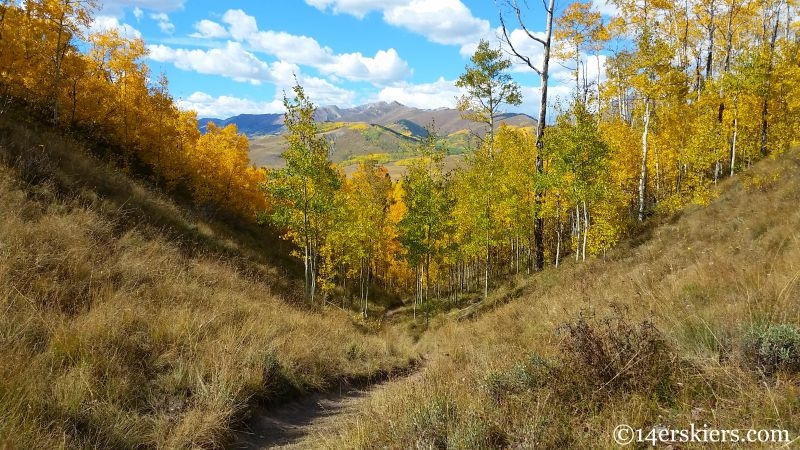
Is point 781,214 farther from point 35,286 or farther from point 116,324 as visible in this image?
point 35,286

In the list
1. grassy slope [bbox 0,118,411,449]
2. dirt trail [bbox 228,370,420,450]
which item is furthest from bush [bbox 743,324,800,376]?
grassy slope [bbox 0,118,411,449]

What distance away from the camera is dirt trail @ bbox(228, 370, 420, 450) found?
5.38 meters

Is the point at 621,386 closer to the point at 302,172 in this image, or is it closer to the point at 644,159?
the point at 302,172

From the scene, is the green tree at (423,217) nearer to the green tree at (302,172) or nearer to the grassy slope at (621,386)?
the green tree at (302,172)

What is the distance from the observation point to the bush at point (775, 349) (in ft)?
11.4

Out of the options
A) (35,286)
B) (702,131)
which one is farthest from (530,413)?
(702,131)

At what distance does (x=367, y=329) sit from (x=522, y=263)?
24302 mm

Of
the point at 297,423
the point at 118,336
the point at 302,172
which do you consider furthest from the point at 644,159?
the point at 118,336

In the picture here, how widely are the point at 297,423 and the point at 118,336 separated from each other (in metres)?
2.86

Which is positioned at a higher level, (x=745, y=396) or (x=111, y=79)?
(x=111, y=79)

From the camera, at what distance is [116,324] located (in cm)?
612

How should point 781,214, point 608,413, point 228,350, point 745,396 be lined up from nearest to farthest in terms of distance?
point 745,396, point 608,413, point 228,350, point 781,214

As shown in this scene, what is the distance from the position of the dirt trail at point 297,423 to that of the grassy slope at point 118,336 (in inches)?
10.2

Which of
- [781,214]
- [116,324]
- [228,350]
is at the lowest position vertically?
[228,350]
